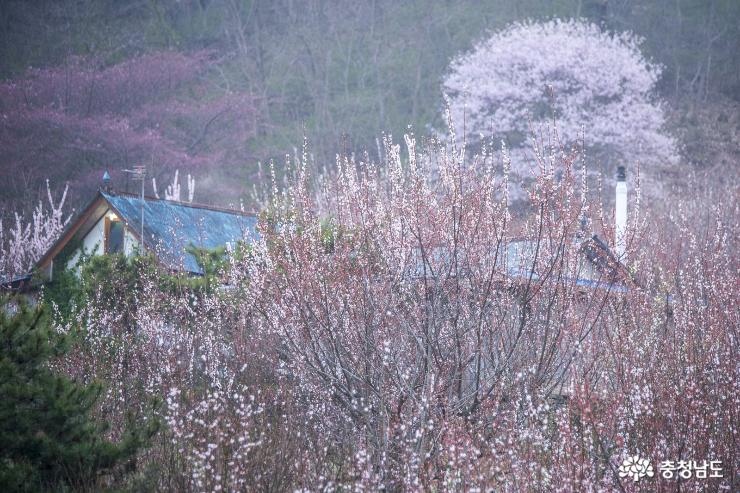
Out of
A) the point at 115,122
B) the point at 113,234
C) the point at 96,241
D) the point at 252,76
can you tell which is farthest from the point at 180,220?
the point at 252,76

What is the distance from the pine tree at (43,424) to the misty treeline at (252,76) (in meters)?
17.8

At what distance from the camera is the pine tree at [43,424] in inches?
184

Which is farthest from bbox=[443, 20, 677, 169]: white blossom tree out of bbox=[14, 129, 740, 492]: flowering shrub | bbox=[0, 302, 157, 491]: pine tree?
bbox=[0, 302, 157, 491]: pine tree

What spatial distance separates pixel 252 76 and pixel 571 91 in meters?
12.1

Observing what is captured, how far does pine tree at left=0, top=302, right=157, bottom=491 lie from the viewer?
4.68 metres

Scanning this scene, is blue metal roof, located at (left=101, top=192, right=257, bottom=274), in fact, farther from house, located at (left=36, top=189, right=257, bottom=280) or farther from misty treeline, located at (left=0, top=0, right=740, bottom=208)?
misty treeline, located at (left=0, top=0, right=740, bottom=208)

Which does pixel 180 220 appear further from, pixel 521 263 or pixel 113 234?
pixel 521 263

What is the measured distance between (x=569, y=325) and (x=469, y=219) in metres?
1.06

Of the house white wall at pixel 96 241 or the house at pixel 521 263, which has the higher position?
the house white wall at pixel 96 241

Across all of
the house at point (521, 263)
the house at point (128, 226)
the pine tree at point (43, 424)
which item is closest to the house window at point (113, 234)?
the house at point (128, 226)

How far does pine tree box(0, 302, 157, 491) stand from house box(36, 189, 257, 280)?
25.2 ft

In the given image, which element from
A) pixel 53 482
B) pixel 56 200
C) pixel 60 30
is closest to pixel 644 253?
pixel 53 482

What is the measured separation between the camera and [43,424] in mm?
4797

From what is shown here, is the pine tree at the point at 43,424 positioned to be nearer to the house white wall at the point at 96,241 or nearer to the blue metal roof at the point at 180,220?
the blue metal roof at the point at 180,220
